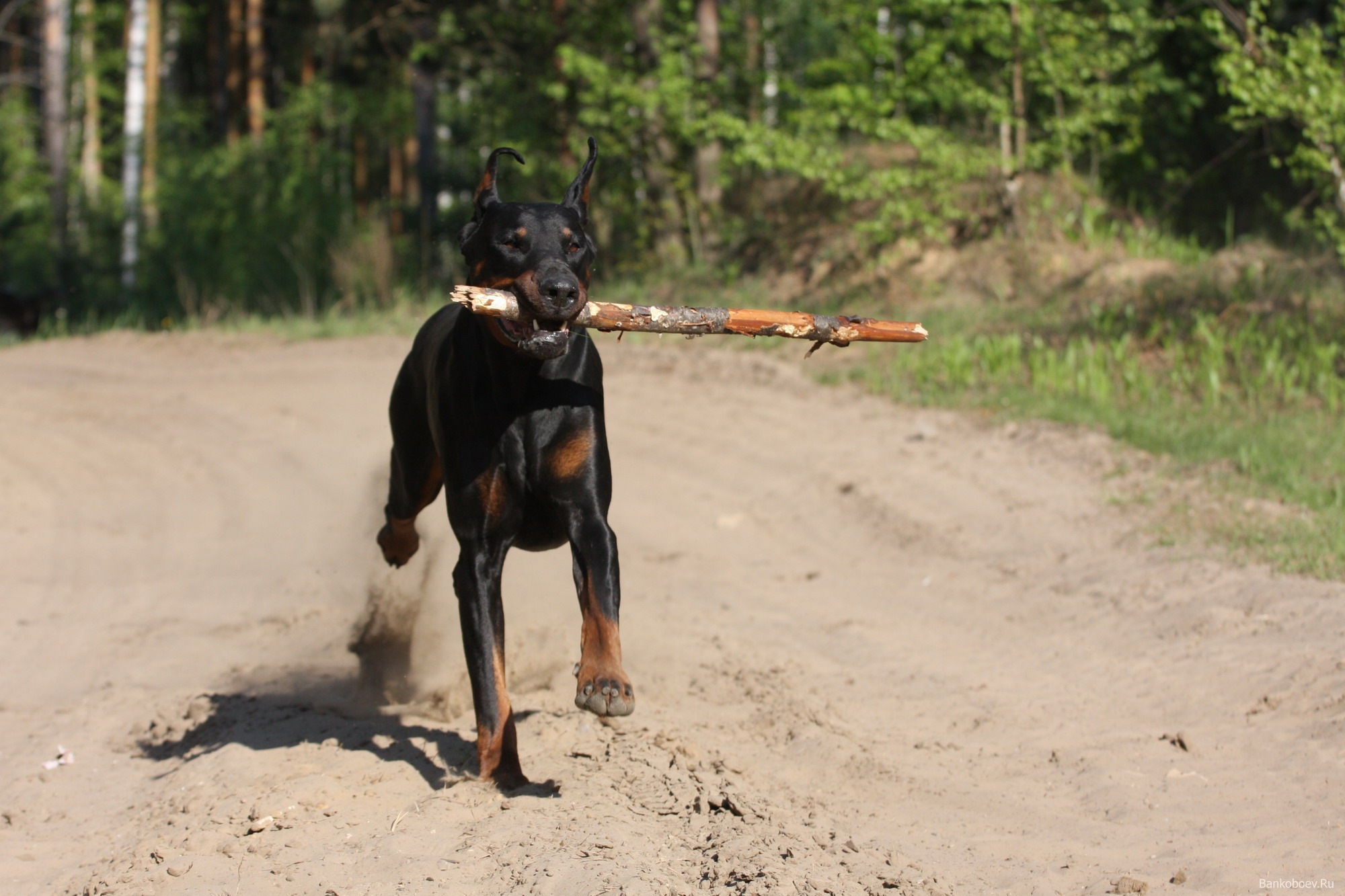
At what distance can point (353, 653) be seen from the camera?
662cm

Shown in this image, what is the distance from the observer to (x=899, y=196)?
13547 mm

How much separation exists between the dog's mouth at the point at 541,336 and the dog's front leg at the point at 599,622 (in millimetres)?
644

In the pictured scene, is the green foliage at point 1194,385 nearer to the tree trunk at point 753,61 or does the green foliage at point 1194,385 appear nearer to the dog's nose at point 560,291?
the dog's nose at point 560,291

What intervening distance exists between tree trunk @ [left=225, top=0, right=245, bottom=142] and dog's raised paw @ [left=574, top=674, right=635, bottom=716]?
26.5m

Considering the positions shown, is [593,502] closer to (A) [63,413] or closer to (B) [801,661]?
(B) [801,661]

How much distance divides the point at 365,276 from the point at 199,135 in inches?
496

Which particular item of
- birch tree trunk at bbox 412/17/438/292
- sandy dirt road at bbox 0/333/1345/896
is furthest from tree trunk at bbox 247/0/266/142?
sandy dirt road at bbox 0/333/1345/896

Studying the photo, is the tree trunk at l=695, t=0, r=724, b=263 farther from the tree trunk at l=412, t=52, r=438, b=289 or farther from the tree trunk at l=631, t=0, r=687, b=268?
the tree trunk at l=412, t=52, r=438, b=289

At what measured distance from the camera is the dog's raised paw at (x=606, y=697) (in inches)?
151

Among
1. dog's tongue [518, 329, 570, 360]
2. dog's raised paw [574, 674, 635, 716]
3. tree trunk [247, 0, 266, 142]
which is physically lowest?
dog's raised paw [574, 674, 635, 716]

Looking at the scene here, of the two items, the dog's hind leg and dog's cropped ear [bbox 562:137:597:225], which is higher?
dog's cropped ear [bbox 562:137:597:225]

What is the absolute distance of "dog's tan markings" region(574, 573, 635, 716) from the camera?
386 centimetres

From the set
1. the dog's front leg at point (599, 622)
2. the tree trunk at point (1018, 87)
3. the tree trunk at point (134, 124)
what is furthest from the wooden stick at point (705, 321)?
the tree trunk at point (134, 124)

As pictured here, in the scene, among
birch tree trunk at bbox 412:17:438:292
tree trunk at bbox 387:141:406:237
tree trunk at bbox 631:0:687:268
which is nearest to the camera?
tree trunk at bbox 631:0:687:268
